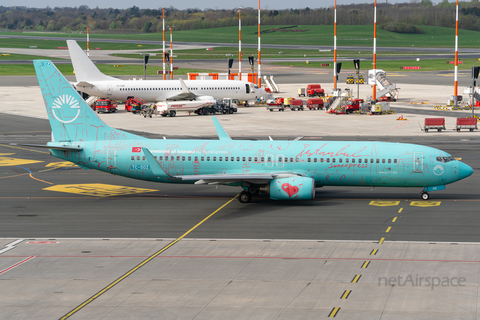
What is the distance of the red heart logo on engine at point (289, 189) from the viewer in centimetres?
3762

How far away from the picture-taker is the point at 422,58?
19400 cm

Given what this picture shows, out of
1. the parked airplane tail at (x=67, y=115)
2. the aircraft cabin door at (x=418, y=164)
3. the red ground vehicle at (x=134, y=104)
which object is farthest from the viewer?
the red ground vehicle at (x=134, y=104)

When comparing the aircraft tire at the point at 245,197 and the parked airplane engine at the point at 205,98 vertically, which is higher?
the parked airplane engine at the point at 205,98

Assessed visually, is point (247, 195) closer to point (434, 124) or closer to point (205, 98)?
point (434, 124)

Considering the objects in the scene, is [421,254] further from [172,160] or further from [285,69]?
[285,69]

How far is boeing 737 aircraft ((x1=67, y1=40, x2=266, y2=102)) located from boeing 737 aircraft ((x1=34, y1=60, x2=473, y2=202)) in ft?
162

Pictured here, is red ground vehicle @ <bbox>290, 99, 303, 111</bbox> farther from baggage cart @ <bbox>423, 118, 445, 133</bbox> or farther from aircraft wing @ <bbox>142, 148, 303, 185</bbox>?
aircraft wing @ <bbox>142, 148, 303, 185</bbox>

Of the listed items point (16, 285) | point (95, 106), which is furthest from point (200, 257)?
point (95, 106)

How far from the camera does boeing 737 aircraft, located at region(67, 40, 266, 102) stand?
296ft

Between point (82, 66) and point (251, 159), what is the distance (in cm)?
5735

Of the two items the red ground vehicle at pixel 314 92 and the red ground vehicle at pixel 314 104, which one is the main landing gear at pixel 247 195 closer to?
the red ground vehicle at pixel 314 104

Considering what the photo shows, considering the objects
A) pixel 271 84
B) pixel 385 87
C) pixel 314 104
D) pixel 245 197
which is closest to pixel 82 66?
pixel 314 104

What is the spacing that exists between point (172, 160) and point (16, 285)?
16863mm

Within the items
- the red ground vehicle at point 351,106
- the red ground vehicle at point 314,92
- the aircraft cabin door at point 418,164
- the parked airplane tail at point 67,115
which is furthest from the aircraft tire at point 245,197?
the red ground vehicle at point 314,92
